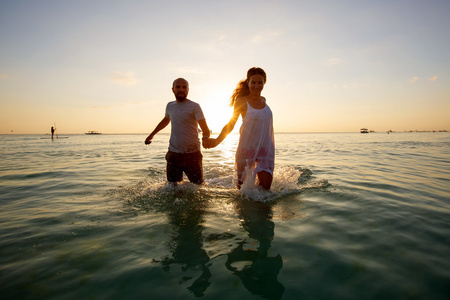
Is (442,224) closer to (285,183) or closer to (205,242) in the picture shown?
(285,183)

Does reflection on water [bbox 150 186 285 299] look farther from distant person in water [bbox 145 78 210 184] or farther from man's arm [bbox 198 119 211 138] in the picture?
man's arm [bbox 198 119 211 138]

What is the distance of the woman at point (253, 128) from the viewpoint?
4.64 metres

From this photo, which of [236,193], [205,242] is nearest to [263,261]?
[205,242]

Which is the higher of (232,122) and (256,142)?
(232,122)

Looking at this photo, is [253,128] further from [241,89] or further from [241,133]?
[241,89]

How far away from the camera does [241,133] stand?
16.3 feet

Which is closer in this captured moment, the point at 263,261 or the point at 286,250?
the point at 263,261

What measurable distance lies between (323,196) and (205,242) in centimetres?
333

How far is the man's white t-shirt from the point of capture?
16.8 feet

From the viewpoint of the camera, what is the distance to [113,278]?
7.88 ft

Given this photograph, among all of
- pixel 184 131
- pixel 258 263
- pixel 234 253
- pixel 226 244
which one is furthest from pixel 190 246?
pixel 184 131

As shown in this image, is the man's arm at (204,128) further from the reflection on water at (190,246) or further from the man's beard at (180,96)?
the reflection on water at (190,246)

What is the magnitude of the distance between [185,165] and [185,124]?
904 millimetres

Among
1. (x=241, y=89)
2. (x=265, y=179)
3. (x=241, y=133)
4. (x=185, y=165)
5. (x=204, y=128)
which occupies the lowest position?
(x=265, y=179)
